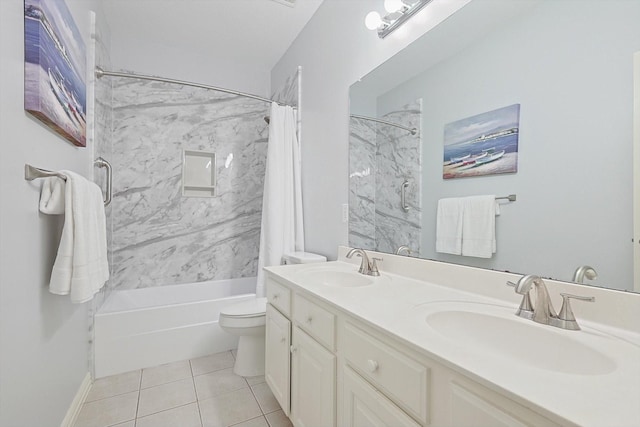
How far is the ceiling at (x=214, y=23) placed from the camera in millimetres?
2227

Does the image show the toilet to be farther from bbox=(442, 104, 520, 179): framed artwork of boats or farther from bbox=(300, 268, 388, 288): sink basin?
bbox=(442, 104, 520, 179): framed artwork of boats

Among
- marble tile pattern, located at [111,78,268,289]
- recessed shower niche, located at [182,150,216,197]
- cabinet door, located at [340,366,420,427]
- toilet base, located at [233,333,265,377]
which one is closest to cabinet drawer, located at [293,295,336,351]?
cabinet door, located at [340,366,420,427]

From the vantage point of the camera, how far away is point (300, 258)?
6.81 feet

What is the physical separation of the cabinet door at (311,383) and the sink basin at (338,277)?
0.32 meters

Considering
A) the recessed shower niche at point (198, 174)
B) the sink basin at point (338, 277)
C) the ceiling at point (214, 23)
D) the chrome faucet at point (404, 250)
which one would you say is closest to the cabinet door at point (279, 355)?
the sink basin at point (338, 277)

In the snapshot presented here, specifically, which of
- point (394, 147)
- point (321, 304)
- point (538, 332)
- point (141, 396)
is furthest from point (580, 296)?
point (141, 396)

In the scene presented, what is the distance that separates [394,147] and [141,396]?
2.09 metres

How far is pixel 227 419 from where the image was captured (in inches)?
60.3

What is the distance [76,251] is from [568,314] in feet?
5.78

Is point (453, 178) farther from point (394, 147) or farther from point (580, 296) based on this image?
point (580, 296)

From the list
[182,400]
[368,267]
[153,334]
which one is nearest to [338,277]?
[368,267]

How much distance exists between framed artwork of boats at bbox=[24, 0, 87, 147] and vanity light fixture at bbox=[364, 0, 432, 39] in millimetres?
1442

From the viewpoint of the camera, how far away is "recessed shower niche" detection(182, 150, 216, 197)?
2889mm

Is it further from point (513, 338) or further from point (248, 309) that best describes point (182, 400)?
point (513, 338)
